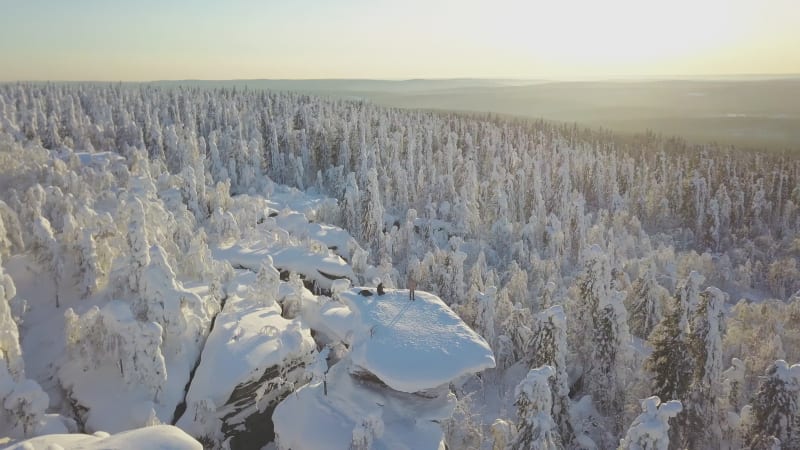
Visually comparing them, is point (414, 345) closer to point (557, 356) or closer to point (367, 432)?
point (367, 432)

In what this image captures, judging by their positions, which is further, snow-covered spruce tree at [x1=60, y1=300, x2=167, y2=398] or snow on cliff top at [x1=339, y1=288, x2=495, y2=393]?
snow-covered spruce tree at [x1=60, y1=300, x2=167, y2=398]

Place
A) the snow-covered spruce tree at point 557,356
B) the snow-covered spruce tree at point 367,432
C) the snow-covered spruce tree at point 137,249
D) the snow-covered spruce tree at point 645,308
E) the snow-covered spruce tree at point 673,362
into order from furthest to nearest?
1. the snow-covered spruce tree at point 645,308
2. the snow-covered spruce tree at point 673,362
3. the snow-covered spruce tree at point 137,249
4. the snow-covered spruce tree at point 557,356
5. the snow-covered spruce tree at point 367,432

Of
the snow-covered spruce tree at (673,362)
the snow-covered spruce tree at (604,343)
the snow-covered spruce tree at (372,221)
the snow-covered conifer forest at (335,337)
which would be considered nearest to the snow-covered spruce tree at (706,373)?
the snow-covered conifer forest at (335,337)

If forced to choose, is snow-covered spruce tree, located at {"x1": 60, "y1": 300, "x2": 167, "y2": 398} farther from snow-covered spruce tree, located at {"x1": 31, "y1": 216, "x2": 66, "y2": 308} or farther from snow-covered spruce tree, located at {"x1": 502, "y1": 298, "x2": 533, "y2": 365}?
snow-covered spruce tree, located at {"x1": 502, "y1": 298, "x2": 533, "y2": 365}

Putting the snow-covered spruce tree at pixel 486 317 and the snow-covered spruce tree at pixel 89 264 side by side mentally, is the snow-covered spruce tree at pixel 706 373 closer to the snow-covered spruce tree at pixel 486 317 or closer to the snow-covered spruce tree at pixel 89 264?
the snow-covered spruce tree at pixel 486 317

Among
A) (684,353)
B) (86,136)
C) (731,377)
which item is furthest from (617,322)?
(86,136)

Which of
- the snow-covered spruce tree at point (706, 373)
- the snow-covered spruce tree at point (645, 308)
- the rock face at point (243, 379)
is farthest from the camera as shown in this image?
the snow-covered spruce tree at point (645, 308)

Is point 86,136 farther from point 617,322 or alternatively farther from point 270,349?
point 617,322

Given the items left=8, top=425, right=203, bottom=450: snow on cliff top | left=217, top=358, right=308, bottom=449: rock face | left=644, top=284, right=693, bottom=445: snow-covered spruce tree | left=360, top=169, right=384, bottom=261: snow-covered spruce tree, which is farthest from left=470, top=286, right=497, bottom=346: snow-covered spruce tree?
left=360, top=169, right=384, bottom=261: snow-covered spruce tree
